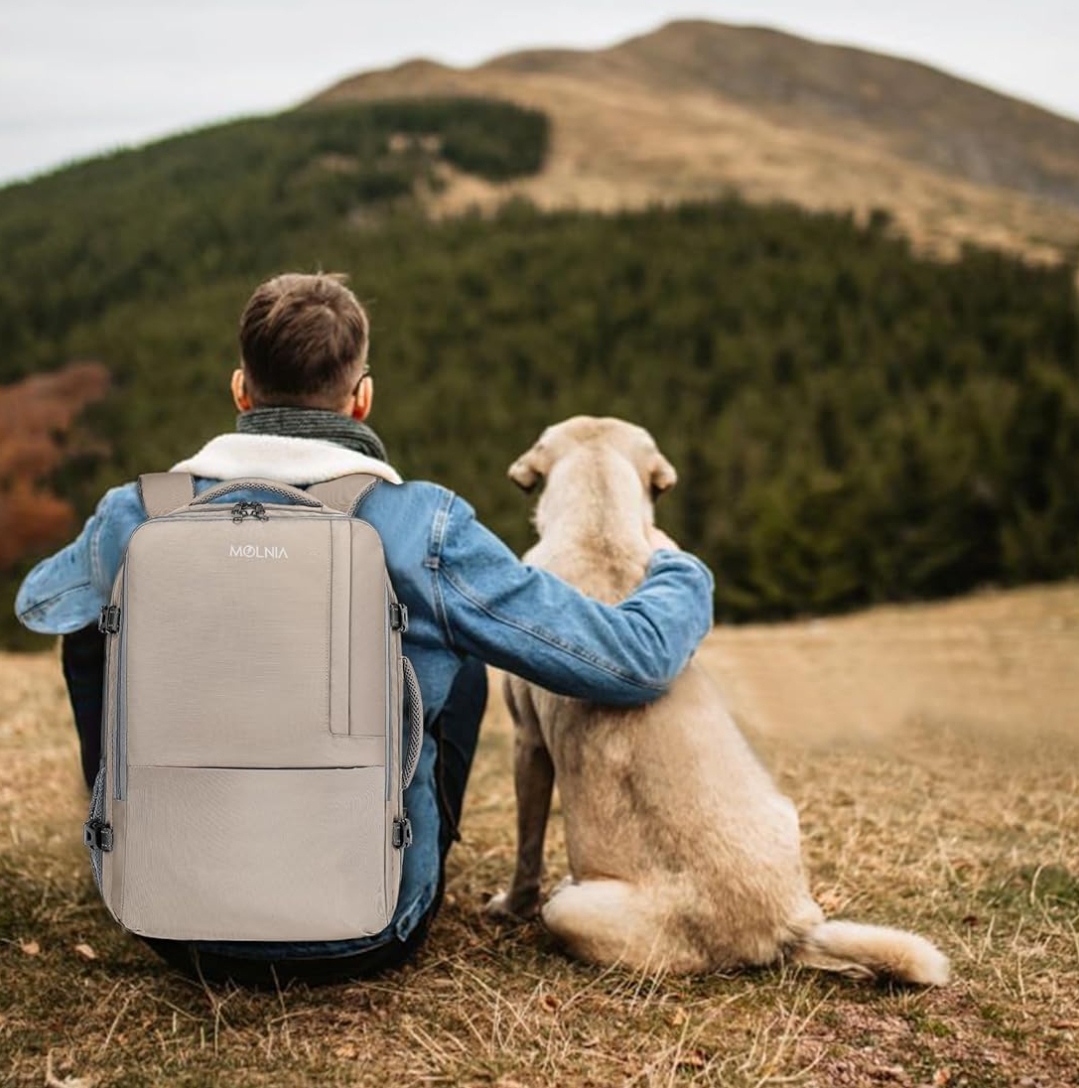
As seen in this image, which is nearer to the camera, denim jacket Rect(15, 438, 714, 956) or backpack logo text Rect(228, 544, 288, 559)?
backpack logo text Rect(228, 544, 288, 559)

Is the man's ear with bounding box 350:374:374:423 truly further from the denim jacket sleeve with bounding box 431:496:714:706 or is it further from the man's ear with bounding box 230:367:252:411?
the denim jacket sleeve with bounding box 431:496:714:706

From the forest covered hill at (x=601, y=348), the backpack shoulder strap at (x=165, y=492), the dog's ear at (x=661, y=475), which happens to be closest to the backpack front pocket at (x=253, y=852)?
the backpack shoulder strap at (x=165, y=492)

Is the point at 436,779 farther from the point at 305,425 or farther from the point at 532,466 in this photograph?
the point at 532,466

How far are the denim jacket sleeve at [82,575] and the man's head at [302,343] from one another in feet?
1.61

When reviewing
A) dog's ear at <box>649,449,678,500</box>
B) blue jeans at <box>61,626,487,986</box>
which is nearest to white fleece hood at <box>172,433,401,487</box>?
blue jeans at <box>61,626,487,986</box>

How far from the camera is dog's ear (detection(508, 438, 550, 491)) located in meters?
4.57

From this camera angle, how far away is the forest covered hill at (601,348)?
40.7 meters

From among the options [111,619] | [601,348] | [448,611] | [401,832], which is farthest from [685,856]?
[601,348]

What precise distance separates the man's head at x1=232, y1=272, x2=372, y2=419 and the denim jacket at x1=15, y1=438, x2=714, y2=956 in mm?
195

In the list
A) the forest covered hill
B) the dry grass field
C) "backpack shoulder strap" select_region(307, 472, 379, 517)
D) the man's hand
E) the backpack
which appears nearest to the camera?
the backpack

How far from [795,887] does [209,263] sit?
128 meters

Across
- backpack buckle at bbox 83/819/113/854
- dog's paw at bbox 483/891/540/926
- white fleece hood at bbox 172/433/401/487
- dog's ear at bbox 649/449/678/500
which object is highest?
white fleece hood at bbox 172/433/401/487

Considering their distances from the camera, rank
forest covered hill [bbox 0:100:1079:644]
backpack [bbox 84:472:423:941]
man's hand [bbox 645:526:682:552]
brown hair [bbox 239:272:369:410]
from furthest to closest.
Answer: forest covered hill [bbox 0:100:1079:644], man's hand [bbox 645:526:682:552], brown hair [bbox 239:272:369:410], backpack [bbox 84:472:423:941]

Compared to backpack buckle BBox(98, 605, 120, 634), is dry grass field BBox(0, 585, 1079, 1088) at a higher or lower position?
lower
